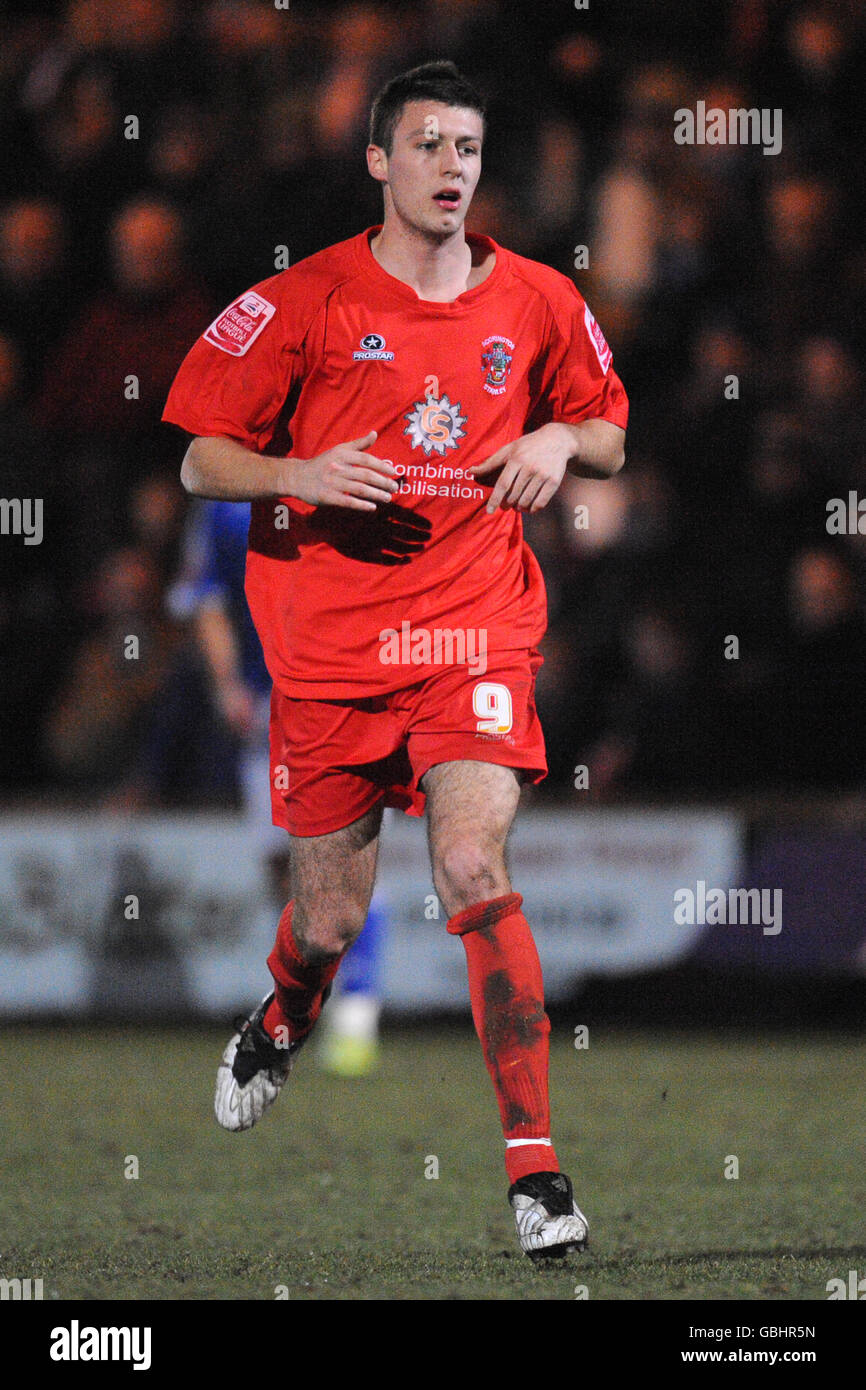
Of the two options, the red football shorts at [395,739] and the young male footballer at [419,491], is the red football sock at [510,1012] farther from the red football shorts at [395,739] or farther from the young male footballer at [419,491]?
the red football shorts at [395,739]

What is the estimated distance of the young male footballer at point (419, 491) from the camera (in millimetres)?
4211

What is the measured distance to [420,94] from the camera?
14.4 feet

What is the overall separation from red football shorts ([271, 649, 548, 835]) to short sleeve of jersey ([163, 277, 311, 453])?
2.16 ft

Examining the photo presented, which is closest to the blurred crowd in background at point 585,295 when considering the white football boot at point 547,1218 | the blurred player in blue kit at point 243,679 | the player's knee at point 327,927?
the blurred player in blue kit at point 243,679

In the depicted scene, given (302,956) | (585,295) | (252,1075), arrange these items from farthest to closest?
1. (585,295)
2. (252,1075)
3. (302,956)

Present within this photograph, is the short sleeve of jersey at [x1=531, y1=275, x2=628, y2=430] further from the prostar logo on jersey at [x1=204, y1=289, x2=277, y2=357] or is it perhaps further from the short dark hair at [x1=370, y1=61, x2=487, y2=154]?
the prostar logo on jersey at [x1=204, y1=289, x2=277, y2=357]

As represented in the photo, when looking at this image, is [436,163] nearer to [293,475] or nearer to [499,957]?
[293,475]

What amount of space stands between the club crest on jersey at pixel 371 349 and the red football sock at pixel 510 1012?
4.01ft

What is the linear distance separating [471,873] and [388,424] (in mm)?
1011

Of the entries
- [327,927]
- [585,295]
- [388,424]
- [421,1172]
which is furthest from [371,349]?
[585,295]

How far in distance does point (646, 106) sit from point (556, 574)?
122 inches

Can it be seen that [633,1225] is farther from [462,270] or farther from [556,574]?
[556,574]

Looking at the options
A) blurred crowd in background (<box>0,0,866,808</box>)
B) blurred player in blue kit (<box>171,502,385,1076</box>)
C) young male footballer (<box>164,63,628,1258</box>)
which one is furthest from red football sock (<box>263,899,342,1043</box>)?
blurred crowd in background (<box>0,0,866,808</box>)

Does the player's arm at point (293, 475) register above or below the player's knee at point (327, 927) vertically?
above
